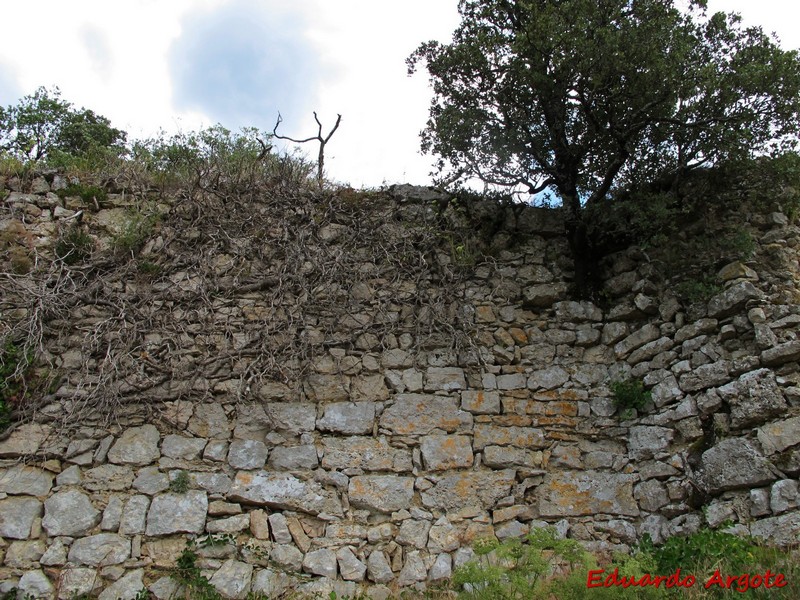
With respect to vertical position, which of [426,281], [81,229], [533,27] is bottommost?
[426,281]

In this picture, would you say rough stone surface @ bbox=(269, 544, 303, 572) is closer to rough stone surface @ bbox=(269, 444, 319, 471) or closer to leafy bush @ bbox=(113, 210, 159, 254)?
rough stone surface @ bbox=(269, 444, 319, 471)

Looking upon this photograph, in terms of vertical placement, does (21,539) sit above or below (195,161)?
below

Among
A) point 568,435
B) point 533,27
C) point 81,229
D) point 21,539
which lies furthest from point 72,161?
point 568,435

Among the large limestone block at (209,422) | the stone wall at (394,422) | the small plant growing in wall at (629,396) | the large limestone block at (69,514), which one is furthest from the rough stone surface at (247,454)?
the small plant growing in wall at (629,396)

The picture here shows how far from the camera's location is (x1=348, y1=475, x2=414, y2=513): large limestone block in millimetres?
4828

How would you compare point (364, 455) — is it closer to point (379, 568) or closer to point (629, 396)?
point (379, 568)

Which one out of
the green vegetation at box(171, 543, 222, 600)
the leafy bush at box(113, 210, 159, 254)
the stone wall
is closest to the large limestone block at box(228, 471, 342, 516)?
the stone wall

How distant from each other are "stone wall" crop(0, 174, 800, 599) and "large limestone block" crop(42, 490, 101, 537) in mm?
13

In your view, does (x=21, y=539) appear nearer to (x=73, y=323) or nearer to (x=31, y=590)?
(x=31, y=590)

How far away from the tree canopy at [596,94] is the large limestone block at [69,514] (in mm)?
4398

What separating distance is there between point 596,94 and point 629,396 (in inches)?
107

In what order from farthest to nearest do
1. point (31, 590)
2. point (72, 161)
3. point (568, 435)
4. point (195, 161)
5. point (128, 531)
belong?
point (72, 161)
point (195, 161)
point (568, 435)
point (128, 531)
point (31, 590)

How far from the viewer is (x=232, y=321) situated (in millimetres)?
5441

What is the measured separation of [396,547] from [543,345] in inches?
87.2
